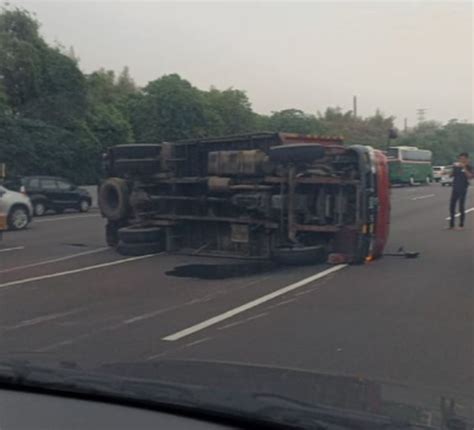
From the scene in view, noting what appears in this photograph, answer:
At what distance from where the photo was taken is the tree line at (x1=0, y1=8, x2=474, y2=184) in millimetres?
20578

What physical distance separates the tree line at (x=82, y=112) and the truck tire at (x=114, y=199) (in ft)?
15.2

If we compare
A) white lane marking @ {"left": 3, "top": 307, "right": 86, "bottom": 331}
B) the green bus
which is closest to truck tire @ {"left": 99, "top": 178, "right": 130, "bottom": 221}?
white lane marking @ {"left": 3, "top": 307, "right": 86, "bottom": 331}

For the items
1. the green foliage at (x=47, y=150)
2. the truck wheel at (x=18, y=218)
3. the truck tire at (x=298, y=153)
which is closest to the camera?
the truck tire at (x=298, y=153)

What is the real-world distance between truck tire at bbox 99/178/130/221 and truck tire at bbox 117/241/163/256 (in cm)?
67

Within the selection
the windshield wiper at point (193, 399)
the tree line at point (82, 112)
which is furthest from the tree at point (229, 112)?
the windshield wiper at point (193, 399)

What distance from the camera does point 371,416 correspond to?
2559 mm

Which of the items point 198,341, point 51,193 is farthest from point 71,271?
point 51,193

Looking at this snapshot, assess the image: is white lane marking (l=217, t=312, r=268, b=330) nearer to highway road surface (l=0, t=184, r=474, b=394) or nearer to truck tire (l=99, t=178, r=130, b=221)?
highway road surface (l=0, t=184, r=474, b=394)

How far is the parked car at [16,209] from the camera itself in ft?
66.2

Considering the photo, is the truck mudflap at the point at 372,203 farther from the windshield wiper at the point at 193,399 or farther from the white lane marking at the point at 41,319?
the windshield wiper at the point at 193,399

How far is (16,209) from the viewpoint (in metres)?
20.5

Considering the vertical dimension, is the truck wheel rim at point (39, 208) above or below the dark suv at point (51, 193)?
below

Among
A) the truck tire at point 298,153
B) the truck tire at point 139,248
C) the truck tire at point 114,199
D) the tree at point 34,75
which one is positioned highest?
the tree at point 34,75

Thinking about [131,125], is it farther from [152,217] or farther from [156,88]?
[152,217]
